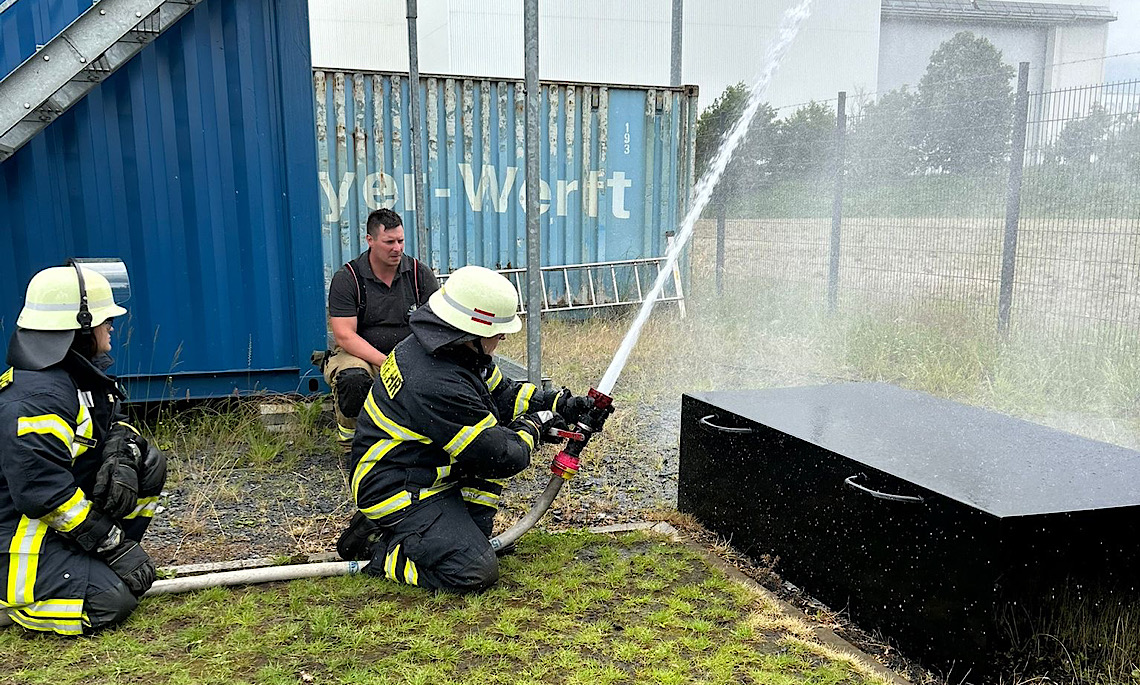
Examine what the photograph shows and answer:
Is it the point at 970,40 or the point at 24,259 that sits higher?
the point at 970,40

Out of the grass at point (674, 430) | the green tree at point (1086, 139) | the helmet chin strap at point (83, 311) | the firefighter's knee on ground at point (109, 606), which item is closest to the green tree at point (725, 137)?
the grass at point (674, 430)

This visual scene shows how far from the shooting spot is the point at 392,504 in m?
3.58

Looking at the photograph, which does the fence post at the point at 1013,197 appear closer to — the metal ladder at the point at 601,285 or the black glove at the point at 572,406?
the metal ladder at the point at 601,285

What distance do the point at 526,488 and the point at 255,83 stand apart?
3283 millimetres

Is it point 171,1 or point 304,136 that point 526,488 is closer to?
point 304,136

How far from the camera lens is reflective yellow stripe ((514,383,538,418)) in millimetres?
3918

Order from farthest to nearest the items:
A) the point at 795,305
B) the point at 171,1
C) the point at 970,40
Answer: the point at 795,305, the point at 970,40, the point at 171,1

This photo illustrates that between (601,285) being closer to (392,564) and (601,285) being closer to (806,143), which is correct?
(806,143)

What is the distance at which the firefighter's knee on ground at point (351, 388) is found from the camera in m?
5.00

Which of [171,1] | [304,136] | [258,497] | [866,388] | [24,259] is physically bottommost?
[258,497]

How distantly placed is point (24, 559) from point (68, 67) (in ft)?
9.49

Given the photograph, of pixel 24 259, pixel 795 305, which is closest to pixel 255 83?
pixel 24 259

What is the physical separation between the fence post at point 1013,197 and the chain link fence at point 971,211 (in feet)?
0.04

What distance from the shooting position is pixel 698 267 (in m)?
11.8
